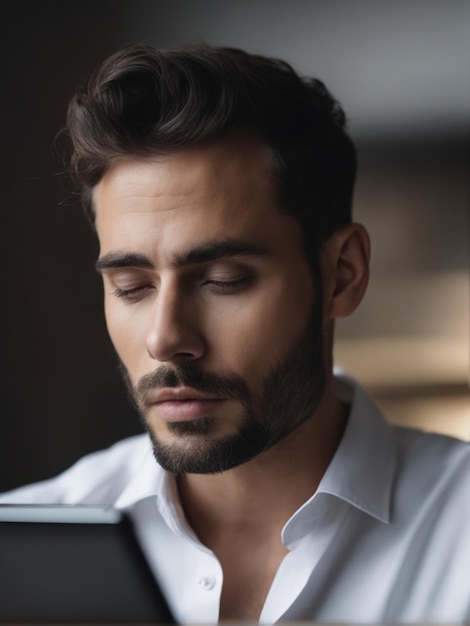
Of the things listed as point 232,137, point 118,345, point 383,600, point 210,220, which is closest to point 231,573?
point 383,600

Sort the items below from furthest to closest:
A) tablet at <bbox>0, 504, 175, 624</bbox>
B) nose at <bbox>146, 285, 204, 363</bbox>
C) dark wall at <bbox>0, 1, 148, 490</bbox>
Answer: dark wall at <bbox>0, 1, 148, 490</bbox> → nose at <bbox>146, 285, 204, 363</bbox> → tablet at <bbox>0, 504, 175, 624</bbox>

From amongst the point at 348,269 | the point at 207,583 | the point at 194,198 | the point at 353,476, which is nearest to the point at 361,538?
the point at 353,476

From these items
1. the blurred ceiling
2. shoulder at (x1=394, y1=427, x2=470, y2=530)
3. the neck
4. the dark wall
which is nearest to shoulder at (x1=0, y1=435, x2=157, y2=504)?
the dark wall

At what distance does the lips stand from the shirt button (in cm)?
21

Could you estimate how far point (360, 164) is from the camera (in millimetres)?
1154

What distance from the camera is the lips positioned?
0.98m

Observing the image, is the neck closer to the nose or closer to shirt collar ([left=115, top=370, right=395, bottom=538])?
shirt collar ([left=115, top=370, right=395, bottom=538])

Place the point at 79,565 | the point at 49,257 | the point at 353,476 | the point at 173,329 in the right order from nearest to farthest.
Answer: the point at 79,565 → the point at 173,329 → the point at 353,476 → the point at 49,257

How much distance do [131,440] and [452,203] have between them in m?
0.58

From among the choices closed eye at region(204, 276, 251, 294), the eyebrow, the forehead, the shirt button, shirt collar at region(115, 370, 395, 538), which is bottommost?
the shirt button

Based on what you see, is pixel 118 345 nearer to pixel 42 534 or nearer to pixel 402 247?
pixel 42 534

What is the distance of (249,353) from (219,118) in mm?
286

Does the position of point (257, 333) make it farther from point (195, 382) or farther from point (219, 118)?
point (219, 118)

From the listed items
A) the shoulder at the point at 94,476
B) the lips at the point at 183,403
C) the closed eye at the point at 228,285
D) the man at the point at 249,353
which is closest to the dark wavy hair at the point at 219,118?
the man at the point at 249,353
